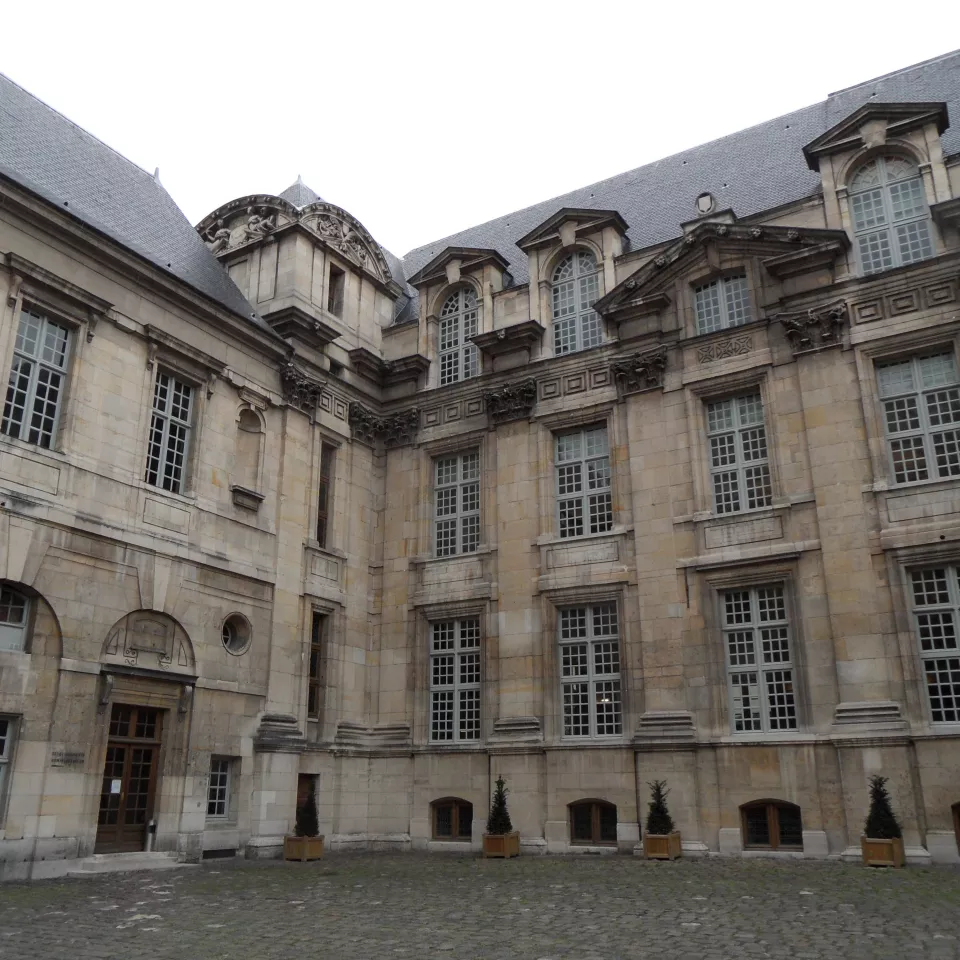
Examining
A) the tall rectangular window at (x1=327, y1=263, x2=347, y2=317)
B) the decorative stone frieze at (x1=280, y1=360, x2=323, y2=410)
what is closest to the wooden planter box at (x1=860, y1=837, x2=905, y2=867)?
the decorative stone frieze at (x1=280, y1=360, x2=323, y2=410)

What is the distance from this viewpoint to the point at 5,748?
14.7m

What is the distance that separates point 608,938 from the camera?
9.27m

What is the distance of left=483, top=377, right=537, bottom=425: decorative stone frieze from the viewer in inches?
860

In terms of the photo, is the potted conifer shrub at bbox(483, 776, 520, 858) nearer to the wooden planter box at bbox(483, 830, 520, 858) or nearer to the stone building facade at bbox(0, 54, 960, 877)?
the wooden planter box at bbox(483, 830, 520, 858)

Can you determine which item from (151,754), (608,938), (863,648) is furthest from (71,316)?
(863,648)

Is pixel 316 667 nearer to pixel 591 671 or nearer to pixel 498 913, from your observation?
pixel 591 671

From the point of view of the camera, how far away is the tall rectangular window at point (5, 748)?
14562 mm

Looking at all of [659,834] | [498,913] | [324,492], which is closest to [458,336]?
[324,492]

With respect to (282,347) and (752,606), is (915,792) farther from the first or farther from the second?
(282,347)

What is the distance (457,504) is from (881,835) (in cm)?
1145

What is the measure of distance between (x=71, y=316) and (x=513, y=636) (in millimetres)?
10760

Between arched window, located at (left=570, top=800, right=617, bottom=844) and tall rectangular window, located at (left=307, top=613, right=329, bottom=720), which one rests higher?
tall rectangular window, located at (left=307, top=613, right=329, bottom=720)

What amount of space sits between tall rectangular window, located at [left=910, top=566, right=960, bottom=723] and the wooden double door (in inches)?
537

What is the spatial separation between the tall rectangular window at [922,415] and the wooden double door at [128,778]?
14.4 meters
